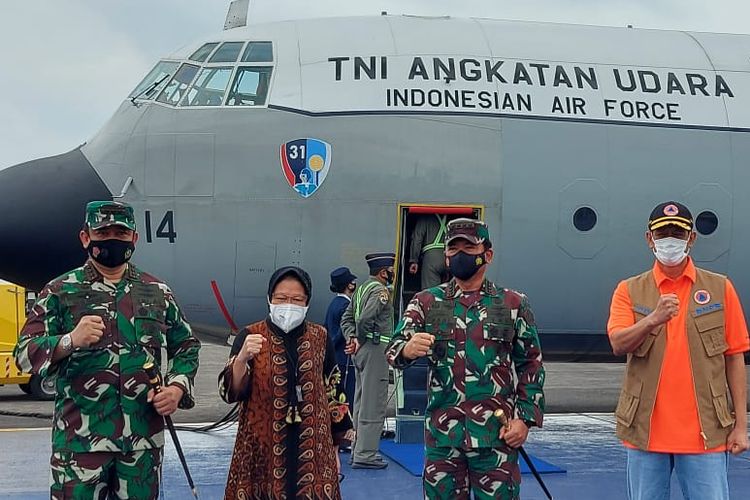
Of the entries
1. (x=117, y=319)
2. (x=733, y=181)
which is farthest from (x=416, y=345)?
(x=733, y=181)

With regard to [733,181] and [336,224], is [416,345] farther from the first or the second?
[733,181]

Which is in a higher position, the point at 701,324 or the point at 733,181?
the point at 733,181

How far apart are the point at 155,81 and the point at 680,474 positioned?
659cm

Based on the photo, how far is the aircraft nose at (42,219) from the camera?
8.06 m

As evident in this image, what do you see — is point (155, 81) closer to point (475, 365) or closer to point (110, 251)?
point (110, 251)

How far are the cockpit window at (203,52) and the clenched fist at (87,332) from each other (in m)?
5.41

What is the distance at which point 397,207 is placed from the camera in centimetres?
832

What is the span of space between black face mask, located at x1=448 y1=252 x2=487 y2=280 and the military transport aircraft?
13.3 ft

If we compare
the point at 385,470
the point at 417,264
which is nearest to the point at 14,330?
the point at 417,264

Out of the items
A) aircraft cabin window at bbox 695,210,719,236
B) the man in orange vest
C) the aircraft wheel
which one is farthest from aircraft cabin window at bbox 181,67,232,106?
the aircraft wheel

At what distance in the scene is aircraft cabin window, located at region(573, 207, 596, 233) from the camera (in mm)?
8570

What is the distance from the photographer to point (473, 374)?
422 centimetres

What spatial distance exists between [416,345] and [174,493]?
359 cm

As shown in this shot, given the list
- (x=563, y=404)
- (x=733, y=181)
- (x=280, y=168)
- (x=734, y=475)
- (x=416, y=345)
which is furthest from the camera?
(x=563, y=404)
